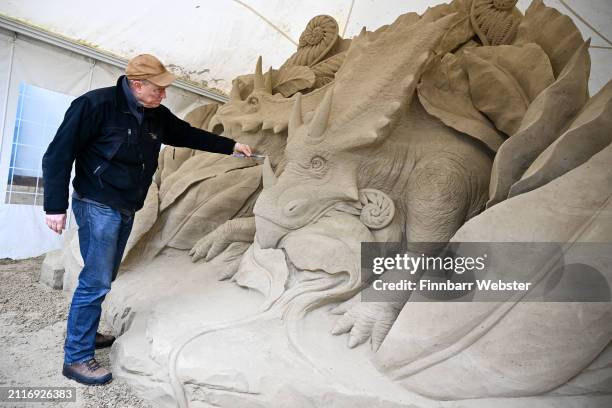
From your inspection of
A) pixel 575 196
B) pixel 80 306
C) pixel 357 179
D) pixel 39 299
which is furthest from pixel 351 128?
pixel 39 299

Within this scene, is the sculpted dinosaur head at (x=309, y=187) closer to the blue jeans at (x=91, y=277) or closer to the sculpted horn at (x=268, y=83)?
the blue jeans at (x=91, y=277)

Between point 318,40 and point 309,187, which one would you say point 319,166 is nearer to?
point 309,187

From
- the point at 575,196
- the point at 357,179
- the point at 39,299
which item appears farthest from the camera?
the point at 39,299

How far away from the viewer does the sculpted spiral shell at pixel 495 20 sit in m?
3.36

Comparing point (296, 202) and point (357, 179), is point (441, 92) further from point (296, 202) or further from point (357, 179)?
point (296, 202)

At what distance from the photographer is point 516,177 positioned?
2014 mm

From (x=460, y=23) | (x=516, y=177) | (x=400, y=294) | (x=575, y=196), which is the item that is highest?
(x=460, y=23)

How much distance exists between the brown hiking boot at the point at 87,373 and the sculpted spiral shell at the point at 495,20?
3412mm

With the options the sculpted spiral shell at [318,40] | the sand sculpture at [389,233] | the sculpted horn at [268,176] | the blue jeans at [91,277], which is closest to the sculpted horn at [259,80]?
the sculpted spiral shell at [318,40]

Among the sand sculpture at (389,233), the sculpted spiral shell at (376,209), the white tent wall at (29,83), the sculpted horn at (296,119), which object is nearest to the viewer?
the sand sculpture at (389,233)

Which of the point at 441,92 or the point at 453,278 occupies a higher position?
the point at 441,92

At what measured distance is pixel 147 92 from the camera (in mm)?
2000

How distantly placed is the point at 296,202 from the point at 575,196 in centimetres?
127

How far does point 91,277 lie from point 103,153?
564mm
